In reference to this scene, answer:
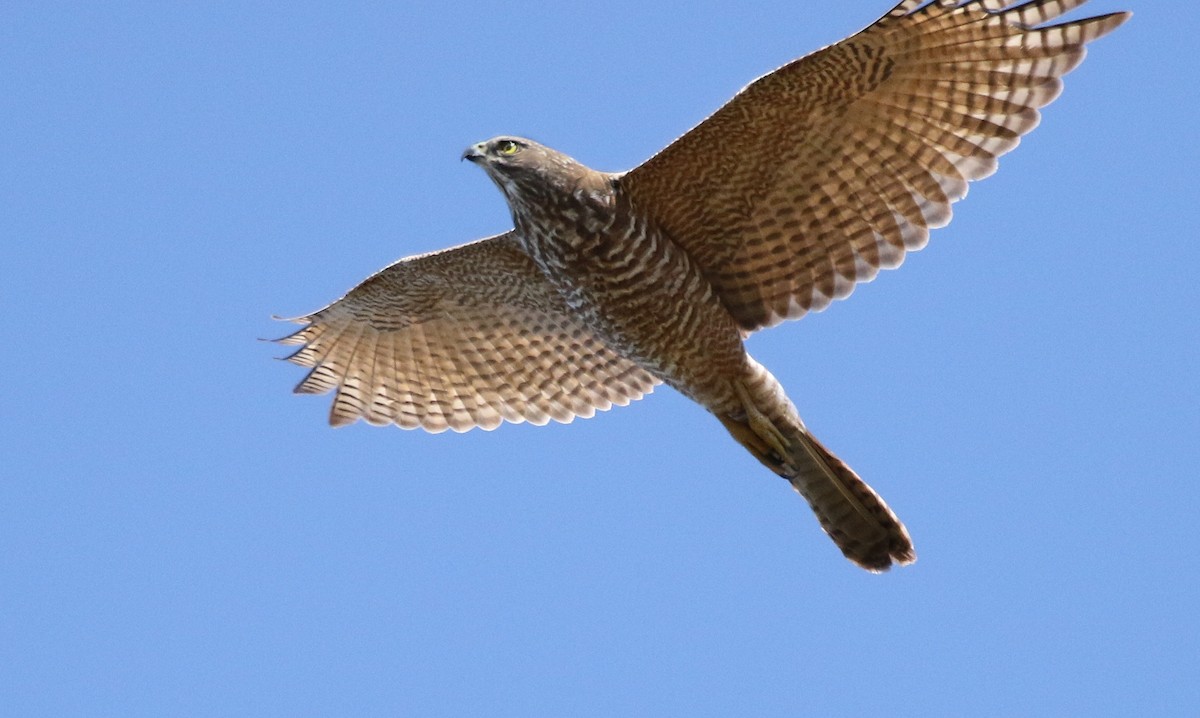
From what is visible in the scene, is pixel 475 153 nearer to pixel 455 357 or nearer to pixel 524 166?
pixel 524 166

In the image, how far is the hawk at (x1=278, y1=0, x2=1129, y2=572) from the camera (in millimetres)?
9695

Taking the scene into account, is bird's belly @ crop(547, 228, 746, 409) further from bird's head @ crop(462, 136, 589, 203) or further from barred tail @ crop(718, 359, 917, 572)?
bird's head @ crop(462, 136, 589, 203)

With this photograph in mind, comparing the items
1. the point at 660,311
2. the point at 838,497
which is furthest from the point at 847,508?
the point at 660,311

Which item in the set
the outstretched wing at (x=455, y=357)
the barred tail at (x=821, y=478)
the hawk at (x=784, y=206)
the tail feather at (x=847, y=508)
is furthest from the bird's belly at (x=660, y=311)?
the outstretched wing at (x=455, y=357)

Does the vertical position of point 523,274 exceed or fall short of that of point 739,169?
it exceeds it

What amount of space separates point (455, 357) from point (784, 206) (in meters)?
2.98

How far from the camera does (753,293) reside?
35.4 ft

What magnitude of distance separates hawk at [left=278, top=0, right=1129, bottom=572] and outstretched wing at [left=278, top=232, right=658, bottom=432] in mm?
226

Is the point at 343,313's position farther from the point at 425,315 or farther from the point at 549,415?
the point at 549,415

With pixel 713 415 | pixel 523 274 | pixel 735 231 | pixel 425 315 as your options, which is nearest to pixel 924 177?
pixel 735 231

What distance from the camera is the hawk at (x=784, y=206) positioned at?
970cm

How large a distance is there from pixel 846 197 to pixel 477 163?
7.26ft

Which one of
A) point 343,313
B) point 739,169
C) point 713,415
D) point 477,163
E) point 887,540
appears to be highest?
point 343,313

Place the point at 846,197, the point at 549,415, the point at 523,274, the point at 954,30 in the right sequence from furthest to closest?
1. the point at 549,415
2. the point at 523,274
3. the point at 846,197
4. the point at 954,30
